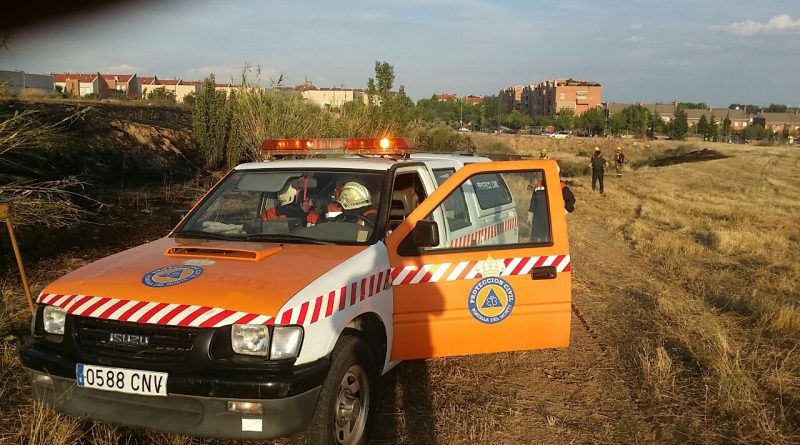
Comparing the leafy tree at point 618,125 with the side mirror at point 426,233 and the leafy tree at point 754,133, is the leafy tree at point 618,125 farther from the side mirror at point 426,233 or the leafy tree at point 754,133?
the side mirror at point 426,233

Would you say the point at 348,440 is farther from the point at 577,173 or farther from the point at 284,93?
the point at 577,173

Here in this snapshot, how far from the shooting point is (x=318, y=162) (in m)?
4.84

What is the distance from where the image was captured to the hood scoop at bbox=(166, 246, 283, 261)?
12.0ft

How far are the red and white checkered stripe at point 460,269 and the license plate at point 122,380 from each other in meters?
1.56

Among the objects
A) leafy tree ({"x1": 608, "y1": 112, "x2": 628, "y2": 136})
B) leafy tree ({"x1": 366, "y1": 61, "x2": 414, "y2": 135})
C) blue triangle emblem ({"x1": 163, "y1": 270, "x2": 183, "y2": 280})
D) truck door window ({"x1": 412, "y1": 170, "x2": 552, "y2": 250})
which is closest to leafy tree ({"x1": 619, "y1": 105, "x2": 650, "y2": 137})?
leafy tree ({"x1": 608, "y1": 112, "x2": 628, "y2": 136})

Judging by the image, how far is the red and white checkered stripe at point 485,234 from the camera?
4887mm

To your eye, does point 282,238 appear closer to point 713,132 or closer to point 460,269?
point 460,269

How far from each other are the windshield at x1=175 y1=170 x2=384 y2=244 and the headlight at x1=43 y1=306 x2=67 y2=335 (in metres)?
1.15

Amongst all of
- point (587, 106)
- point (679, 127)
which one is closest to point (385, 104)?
point (679, 127)

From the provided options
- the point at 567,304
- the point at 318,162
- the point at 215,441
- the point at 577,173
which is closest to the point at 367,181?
the point at 318,162

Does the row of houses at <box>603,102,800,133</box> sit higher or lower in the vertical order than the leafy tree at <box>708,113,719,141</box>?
higher

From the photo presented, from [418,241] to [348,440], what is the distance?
127cm

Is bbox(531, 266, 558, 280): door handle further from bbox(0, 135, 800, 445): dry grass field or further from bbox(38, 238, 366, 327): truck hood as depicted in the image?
bbox(38, 238, 366, 327): truck hood

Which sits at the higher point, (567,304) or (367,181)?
(367,181)
